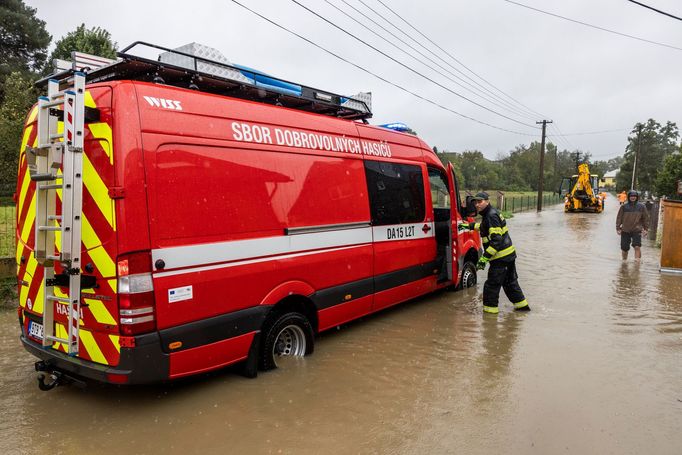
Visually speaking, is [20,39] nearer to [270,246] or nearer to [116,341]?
[270,246]

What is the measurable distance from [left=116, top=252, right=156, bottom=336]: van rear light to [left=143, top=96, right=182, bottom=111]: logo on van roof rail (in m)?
1.10

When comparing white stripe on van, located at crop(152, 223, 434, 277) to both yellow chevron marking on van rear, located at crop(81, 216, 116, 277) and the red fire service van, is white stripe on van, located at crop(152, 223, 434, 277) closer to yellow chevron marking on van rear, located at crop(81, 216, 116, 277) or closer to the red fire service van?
the red fire service van

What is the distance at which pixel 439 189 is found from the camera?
7035 millimetres

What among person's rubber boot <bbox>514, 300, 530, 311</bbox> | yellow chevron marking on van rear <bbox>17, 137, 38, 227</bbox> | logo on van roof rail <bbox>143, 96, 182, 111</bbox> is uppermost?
logo on van roof rail <bbox>143, 96, 182, 111</bbox>

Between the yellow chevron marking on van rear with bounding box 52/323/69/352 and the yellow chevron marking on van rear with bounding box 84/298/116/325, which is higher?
the yellow chevron marking on van rear with bounding box 84/298/116/325

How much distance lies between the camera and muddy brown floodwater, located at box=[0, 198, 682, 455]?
318 cm

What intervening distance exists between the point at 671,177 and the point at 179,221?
36801 mm

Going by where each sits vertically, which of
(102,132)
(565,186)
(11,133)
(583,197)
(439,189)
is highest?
(11,133)

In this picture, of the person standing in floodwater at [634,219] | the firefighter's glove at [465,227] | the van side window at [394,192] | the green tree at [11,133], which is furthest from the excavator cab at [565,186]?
the green tree at [11,133]

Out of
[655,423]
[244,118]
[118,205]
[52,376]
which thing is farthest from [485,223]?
[52,376]

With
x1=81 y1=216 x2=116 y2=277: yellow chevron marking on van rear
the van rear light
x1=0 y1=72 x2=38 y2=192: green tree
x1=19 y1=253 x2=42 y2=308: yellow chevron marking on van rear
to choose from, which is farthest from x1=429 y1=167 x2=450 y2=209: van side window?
x1=0 y1=72 x2=38 y2=192: green tree

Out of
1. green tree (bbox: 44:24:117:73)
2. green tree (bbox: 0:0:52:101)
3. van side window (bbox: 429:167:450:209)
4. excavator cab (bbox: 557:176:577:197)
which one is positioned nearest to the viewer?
van side window (bbox: 429:167:450:209)

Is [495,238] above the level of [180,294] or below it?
above

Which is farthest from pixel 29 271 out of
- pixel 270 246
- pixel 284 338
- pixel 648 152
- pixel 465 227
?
pixel 648 152
